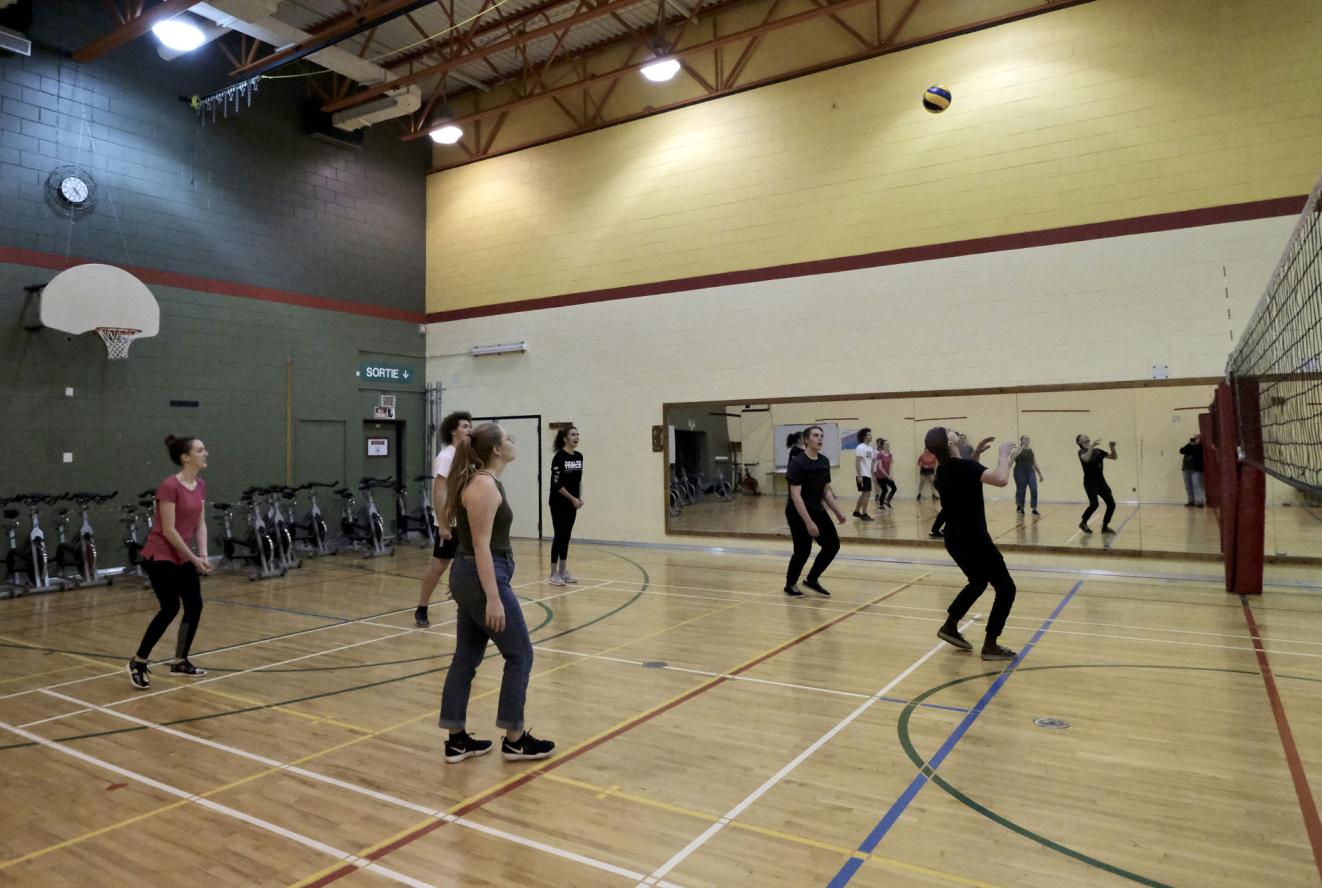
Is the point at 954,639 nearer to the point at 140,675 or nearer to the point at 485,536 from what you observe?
the point at 485,536

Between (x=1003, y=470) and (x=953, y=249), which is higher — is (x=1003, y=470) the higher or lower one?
the lower one

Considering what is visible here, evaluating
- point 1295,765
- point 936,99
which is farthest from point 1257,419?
point 936,99

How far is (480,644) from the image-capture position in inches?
139

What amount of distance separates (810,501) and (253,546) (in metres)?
7.43

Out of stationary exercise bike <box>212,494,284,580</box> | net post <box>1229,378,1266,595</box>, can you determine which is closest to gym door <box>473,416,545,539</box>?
stationary exercise bike <box>212,494,284,580</box>

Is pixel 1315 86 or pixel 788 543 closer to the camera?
pixel 1315 86

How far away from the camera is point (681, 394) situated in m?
12.2

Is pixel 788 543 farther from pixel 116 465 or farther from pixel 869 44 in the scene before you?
pixel 116 465

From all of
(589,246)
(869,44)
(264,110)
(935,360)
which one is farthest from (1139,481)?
(264,110)

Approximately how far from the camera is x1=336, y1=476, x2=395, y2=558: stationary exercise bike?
12047 millimetres

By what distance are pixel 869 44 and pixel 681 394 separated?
562 cm

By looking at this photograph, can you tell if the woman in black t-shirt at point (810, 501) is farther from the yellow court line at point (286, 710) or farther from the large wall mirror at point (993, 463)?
the yellow court line at point (286, 710)

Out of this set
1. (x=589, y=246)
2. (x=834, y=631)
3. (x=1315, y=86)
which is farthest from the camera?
(x=589, y=246)

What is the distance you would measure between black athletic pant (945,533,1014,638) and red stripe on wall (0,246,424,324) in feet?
36.3
